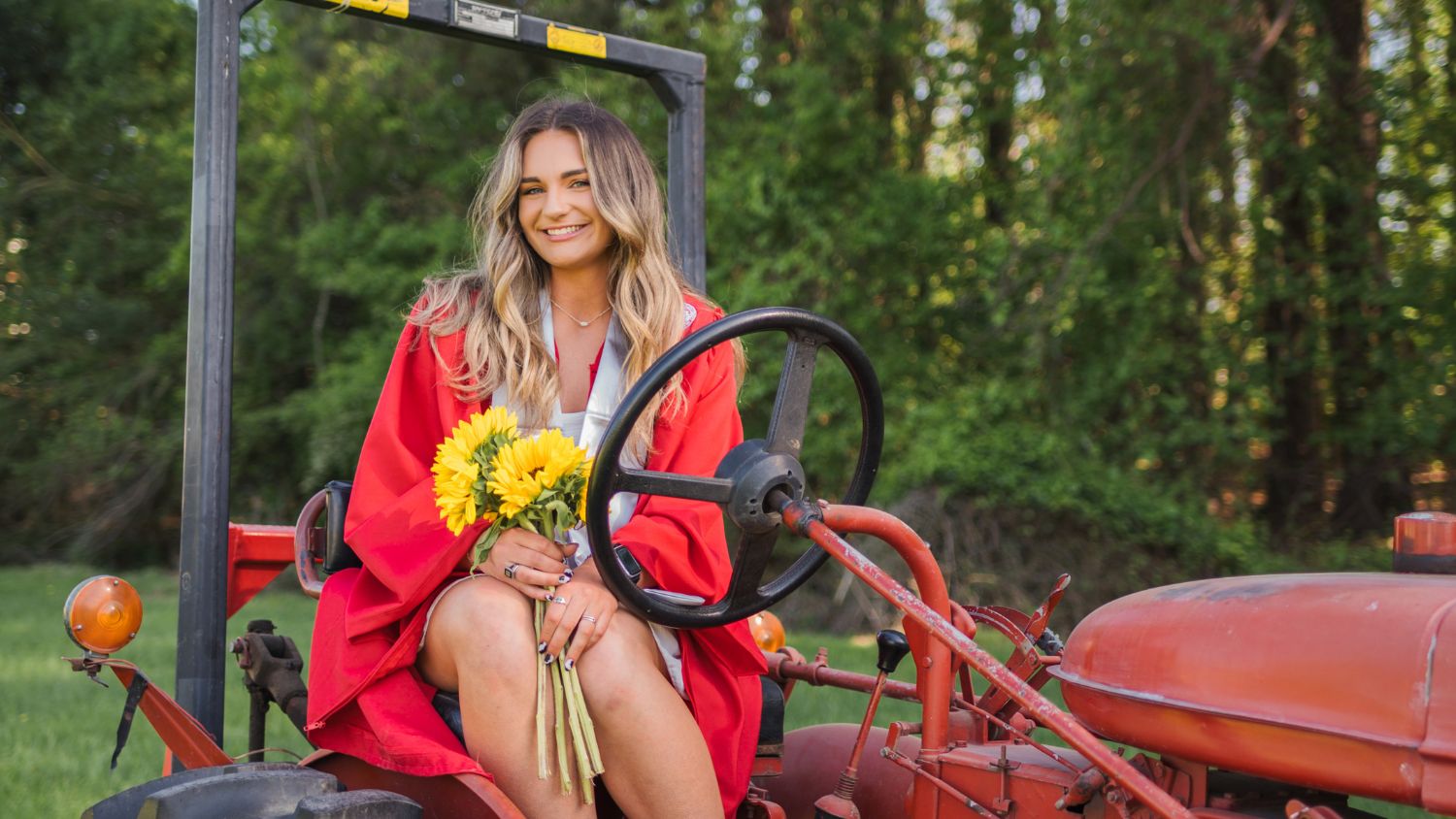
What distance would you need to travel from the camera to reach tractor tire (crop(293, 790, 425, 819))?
1.68 metres

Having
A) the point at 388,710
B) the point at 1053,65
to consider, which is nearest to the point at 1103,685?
the point at 388,710

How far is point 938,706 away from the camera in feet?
6.11

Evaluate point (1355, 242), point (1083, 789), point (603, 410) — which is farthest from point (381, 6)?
point (1355, 242)

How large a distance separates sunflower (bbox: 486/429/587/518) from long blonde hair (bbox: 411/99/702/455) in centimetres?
35

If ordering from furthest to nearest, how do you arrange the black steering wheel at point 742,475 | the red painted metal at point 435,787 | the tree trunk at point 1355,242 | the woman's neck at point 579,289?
the tree trunk at point 1355,242 → the woman's neck at point 579,289 → the red painted metal at point 435,787 → the black steering wheel at point 742,475

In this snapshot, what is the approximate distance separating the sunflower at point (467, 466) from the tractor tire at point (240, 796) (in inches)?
16.0

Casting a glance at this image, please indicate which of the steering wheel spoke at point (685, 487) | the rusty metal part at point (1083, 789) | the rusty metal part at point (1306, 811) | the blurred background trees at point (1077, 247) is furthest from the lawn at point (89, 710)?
the rusty metal part at point (1306, 811)

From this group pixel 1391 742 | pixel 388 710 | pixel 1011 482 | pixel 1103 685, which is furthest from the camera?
pixel 1011 482

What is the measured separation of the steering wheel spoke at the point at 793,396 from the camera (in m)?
1.81

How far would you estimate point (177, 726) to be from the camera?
7.04 feet

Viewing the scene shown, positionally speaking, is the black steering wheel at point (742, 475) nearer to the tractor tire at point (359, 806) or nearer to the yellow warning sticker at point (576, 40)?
the tractor tire at point (359, 806)

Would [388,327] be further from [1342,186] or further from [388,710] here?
[388,710]

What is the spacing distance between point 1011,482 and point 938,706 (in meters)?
5.40

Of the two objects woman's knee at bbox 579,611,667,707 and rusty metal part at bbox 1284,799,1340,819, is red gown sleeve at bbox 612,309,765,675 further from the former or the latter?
rusty metal part at bbox 1284,799,1340,819
